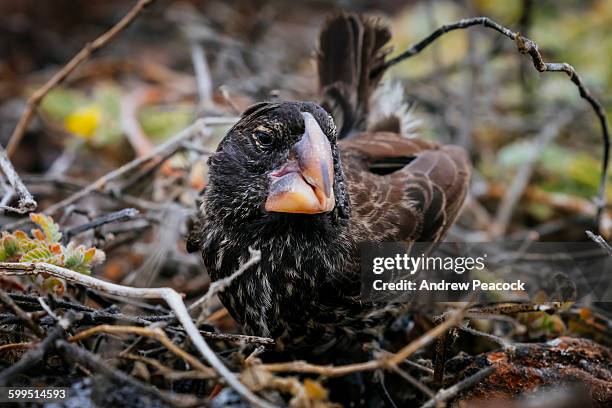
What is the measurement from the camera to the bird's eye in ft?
7.15

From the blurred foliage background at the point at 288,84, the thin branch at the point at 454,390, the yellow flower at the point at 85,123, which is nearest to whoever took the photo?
the thin branch at the point at 454,390

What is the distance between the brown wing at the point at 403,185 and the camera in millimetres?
2510

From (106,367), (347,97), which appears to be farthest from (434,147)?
(106,367)

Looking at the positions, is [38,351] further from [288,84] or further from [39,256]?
[288,84]

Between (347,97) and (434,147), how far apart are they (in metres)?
0.45

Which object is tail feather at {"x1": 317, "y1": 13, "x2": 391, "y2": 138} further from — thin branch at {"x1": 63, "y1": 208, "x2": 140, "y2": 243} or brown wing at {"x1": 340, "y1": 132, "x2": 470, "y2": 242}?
thin branch at {"x1": 63, "y1": 208, "x2": 140, "y2": 243}

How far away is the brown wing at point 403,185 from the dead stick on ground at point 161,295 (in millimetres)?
818

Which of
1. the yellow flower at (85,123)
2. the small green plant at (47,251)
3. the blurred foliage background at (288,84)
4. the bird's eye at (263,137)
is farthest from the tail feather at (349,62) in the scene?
the small green plant at (47,251)

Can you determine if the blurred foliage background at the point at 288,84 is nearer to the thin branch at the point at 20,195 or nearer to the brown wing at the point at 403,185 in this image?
the brown wing at the point at 403,185

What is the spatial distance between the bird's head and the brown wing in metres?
0.20

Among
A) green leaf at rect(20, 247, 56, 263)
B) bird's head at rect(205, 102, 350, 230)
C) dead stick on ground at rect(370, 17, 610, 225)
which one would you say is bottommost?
green leaf at rect(20, 247, 56, 263)

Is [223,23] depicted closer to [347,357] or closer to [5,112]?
[5,112]

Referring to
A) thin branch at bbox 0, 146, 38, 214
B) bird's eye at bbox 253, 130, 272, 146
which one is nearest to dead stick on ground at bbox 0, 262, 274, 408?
thin branch at bbox 0, 146, 38, 214

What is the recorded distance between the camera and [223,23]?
5113 mm
